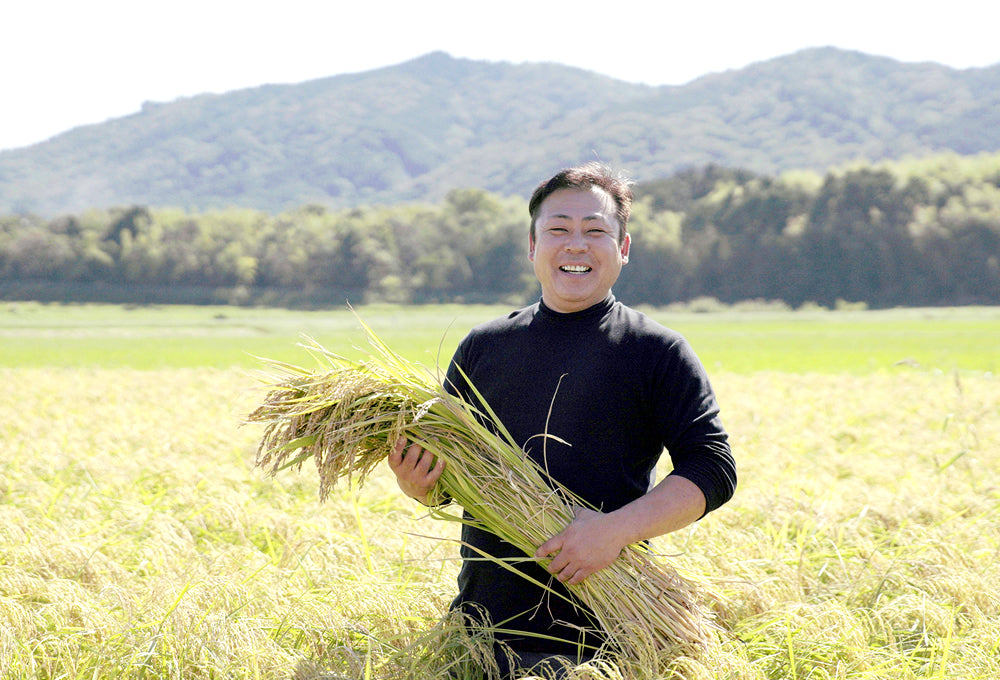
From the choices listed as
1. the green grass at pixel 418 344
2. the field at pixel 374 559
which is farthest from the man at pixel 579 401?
the green grass at pixel 418 344

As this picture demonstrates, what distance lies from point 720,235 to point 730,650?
304 ft

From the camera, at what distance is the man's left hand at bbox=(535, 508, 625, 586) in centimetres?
296

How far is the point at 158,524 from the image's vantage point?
553 centimetres

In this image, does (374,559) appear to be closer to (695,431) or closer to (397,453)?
(397,453)

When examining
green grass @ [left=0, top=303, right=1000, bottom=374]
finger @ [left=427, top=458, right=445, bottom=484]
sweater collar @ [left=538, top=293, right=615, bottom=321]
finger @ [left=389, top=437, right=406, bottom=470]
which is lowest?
green grass @ [left=0, top=303, right=1000, bottom=374]

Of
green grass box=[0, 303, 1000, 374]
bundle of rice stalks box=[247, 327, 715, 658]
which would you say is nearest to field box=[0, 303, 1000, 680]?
bundle of rice stalks box=[247, 327, 715, 658]

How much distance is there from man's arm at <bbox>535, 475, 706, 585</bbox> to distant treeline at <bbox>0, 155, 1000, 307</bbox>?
82.0m

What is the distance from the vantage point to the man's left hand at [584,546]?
9.70ft

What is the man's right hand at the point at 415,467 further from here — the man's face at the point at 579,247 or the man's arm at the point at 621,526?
the man's face at the point at 579,247

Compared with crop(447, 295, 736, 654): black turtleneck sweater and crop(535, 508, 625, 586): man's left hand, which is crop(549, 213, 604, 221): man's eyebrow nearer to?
crop(447, 295, 736, 654): black turtleneck sweater

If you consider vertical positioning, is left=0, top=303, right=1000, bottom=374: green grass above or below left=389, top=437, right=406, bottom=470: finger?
below

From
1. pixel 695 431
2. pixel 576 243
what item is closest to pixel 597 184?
pixel 576 243

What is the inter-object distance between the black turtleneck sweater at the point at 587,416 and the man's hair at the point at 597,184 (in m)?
0.37

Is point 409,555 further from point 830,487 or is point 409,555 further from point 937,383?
point 937,383
